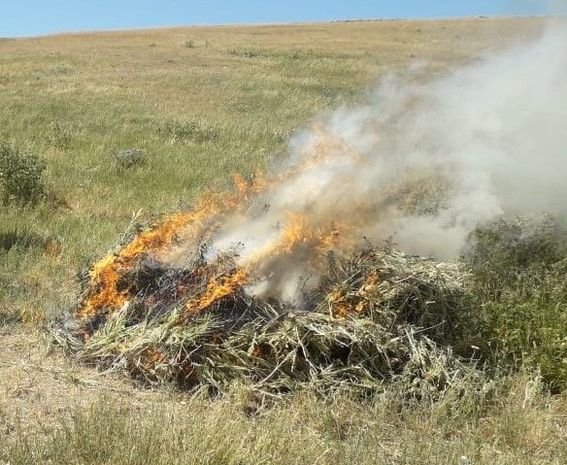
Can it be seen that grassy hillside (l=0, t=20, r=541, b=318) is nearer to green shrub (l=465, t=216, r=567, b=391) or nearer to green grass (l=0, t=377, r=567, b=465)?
green shrub (l=465, t=216, r=567, b=391)

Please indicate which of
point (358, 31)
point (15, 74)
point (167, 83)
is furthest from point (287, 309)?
point (358, 31)

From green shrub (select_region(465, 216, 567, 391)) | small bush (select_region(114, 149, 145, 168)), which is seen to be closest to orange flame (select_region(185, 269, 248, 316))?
green shrub (select_region(465, 216, 567, 391))

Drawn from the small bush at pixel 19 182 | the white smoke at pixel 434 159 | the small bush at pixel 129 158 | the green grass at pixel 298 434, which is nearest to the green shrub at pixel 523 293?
the white smoke at pixel 434 159

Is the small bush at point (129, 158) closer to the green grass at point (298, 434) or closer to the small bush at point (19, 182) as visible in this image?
the small bush at point (19, 182)

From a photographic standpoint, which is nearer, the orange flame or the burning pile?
the burning pile

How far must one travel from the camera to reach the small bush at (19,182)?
9836mm

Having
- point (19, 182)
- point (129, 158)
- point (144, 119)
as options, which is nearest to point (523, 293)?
point (19, 182)

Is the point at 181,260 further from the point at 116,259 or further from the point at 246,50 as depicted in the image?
the point at 246,50

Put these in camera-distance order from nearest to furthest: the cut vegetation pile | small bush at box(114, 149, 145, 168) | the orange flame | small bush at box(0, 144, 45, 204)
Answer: the cut vegetation pile
the orange flame
small bush at box(0, 144, 45, 204)
small bush at box(114, 149, 145, 168)

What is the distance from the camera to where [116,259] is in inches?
216

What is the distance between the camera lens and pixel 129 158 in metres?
12.8

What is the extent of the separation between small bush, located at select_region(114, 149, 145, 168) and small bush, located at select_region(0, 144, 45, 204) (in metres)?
2.37

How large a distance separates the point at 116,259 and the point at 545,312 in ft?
11.0

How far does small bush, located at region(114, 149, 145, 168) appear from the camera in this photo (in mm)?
12602
